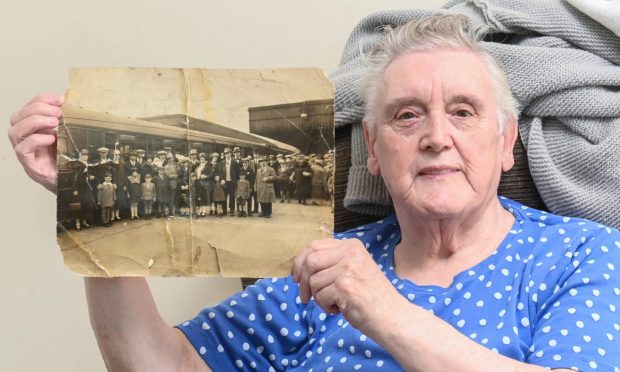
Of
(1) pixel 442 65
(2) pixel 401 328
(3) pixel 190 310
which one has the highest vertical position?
(1) pixel 442 65

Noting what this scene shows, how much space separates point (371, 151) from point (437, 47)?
0.21 meters

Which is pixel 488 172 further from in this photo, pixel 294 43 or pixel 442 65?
pixel 294 43

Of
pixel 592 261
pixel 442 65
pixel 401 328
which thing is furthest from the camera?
pixel 442 65

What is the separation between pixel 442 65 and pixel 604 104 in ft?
1.00

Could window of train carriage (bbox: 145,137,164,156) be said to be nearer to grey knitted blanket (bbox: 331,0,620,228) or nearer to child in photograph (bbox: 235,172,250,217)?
child in photograph (bbox: 235,172,250,217)

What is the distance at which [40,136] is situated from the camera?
986 millimetres

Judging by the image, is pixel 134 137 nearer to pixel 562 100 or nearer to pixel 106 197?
pixel 106 197

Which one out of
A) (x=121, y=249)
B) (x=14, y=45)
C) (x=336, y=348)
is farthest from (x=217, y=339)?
(x=14, y=45)

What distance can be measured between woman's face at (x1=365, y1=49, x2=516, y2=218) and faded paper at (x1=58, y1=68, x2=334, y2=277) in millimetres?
195

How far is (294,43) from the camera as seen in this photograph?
1.67 m

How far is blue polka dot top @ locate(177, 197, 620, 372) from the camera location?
937 millimetres

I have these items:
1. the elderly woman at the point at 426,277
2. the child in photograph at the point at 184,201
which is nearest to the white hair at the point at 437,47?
the elderly woman at the point at 426,277

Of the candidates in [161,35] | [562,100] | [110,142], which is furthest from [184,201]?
[161,35]

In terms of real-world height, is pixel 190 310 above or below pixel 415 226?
below
